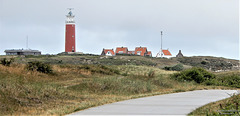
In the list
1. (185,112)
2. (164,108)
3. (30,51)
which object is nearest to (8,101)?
(164,108)

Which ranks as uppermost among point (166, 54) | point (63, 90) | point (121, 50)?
point (121, 50)

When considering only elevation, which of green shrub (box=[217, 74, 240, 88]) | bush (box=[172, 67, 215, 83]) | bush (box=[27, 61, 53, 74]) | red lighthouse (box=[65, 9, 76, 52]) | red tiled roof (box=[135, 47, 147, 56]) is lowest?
green shrub (box=[217, 74, 240, 88])

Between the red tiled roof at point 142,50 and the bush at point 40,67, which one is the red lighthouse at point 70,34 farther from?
the bush at point 40,67

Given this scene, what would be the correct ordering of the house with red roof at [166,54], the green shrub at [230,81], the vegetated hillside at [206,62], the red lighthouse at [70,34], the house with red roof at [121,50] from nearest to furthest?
the green shrub at [230,81]
the red lighthouse at [70,34]
the vegetated hillside at [206,62]
the house with red roof at [166,54]
the house with red roof at [121,50]

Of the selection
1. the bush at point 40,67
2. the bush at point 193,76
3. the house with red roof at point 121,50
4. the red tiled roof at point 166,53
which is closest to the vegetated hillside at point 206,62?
the red tiled roof at point 166,53

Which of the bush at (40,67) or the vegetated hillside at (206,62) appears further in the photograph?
the vegetated hillside at (206,62)

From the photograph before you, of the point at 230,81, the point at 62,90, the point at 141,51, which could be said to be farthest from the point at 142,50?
the point at 62,90

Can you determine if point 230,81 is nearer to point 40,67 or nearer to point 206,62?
point 40,67

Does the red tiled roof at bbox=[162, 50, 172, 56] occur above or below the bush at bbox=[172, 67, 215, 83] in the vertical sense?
above

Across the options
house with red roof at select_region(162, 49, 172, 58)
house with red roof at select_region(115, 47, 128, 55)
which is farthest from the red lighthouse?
house with red roof at select_region(162, 49, 172, 58)

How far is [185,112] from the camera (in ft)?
44.9

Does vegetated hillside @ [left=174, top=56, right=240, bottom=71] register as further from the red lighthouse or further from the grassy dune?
the grassy dune

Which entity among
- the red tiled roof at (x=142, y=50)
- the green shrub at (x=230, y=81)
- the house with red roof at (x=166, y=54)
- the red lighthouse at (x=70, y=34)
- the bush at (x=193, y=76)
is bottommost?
the green shrub at (x=230, y=81)

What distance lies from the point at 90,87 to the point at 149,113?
1276cm
